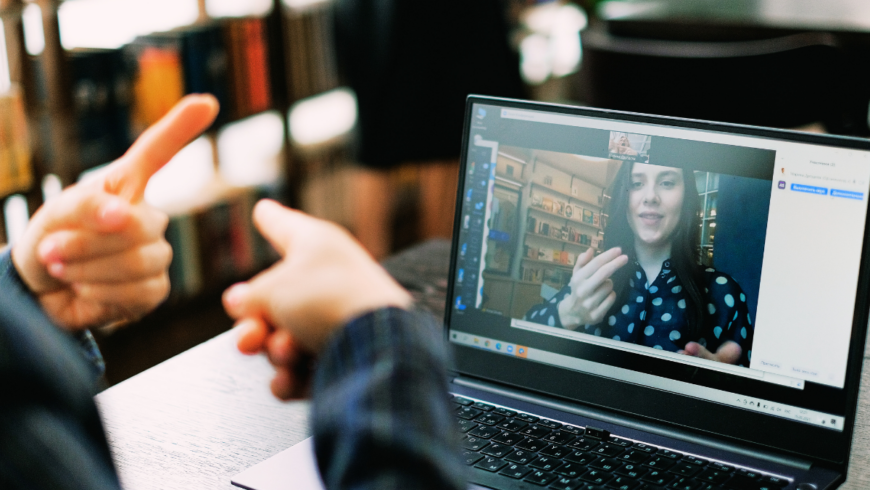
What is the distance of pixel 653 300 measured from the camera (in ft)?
2.96

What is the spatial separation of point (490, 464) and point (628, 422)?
174 millimetres

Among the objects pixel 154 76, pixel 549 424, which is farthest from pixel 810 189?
pixel 154 76

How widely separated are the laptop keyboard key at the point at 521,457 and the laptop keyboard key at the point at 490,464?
11 millimetres

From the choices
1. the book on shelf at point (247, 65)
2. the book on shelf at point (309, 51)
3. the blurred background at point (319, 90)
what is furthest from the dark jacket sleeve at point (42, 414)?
the book on shelf at point (309, 51)

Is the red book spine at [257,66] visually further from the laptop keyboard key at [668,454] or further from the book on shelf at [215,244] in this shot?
the laptop keyboard key at [668,454]

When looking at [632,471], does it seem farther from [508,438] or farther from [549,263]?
[549,263]

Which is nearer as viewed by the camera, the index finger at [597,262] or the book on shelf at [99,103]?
the index finger at [597,262]

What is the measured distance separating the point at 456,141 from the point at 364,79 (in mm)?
381

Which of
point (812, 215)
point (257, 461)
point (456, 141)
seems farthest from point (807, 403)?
point (456, 141)

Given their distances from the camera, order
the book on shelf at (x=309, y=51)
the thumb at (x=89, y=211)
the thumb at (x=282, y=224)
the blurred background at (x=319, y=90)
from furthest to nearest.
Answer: the book on shelf at (x=309, y=51), the blurred background at (x=319, y=90), the thumb at (x=89, y=211), the thumb at (x=282, y=224)

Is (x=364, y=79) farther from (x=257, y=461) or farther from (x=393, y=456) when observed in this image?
(x=393, y=456)

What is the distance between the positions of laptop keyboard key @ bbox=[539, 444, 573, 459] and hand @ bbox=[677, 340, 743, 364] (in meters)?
0.16

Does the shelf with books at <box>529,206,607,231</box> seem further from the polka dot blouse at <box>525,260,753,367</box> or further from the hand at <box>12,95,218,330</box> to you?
the hand at <box>12,95,218,330</box>

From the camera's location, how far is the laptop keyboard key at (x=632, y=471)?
827 millimetres
